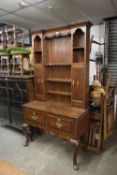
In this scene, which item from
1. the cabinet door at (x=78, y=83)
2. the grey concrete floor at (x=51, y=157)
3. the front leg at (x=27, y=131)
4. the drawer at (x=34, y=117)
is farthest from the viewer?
the front leg at (x=27, y=131)

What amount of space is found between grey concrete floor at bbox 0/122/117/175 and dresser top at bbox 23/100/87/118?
2.41 ft

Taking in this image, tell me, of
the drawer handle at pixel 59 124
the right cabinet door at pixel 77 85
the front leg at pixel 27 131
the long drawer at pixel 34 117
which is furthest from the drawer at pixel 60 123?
the front leg at pixel 27 131

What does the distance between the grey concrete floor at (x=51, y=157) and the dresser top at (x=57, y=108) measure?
0.73 m

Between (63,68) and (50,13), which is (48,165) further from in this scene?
(50,13)

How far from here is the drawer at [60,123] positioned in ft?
6.53

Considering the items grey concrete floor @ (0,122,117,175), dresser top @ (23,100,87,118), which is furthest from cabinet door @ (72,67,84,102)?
grey concrete floor @ (0,122,117,175)

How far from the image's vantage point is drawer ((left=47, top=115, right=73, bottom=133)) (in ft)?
6.53

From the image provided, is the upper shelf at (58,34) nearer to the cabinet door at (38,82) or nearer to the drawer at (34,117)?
the cabinet door at (38,82)

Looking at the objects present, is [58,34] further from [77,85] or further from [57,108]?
[57,108]

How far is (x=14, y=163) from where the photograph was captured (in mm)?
2148

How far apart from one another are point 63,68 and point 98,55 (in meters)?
1.27

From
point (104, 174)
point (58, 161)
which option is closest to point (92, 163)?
point (104, 174)

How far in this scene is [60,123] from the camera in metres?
2.08

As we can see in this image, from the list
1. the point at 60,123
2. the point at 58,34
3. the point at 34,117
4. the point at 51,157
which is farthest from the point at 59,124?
the point at 58,34
